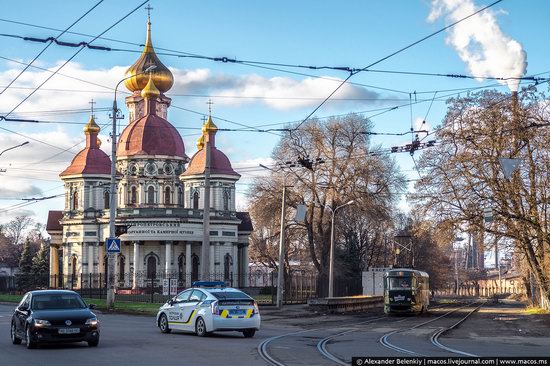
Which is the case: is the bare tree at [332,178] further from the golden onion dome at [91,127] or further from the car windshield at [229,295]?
the car windshield at [229,295]

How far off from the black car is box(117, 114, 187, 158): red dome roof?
63.4m

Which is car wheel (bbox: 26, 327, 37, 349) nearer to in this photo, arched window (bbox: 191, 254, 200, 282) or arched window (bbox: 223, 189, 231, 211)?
arched window (bbox: 191, 254, 200, 282)

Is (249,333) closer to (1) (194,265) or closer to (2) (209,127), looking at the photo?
(1) (194,265)

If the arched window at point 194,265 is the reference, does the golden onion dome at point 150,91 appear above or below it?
above

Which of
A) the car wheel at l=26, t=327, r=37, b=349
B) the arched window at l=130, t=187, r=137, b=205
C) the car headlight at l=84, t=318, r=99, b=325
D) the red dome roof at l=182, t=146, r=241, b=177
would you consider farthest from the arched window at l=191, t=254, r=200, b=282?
the car wheel at l=26, t=327, r=37, b=349

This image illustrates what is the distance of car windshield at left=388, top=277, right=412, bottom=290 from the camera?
45.3 meters

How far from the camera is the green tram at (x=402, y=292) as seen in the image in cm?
4488

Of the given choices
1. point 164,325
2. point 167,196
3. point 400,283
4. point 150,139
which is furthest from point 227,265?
point 164,325

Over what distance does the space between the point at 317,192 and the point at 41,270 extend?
124 ft

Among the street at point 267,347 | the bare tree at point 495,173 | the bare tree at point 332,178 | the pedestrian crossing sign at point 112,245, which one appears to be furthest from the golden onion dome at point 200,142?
the street at point 267,347

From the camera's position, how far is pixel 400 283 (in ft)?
149

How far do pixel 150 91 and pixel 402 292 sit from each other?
1879 inches

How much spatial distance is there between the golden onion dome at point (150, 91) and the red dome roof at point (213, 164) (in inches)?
301

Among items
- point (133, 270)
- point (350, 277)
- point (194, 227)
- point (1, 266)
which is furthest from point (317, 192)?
point (1, 266)
